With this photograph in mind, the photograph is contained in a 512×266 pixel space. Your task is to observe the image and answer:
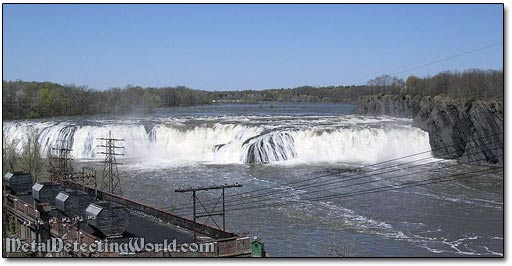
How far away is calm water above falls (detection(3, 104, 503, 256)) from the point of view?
11.9 meters

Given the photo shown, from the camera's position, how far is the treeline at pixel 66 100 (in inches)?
1474

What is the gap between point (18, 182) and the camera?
45.4 feet

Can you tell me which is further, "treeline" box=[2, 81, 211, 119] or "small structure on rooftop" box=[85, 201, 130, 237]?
"treeline" box=[2, 81, 211, 119]

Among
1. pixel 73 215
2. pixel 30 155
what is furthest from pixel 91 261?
pixel 30 155

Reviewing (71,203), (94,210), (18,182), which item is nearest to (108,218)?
(94,210)

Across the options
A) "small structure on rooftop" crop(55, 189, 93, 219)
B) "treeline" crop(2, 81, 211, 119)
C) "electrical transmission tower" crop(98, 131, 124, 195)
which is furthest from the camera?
"treeline" crop(2, 81, 211, 119)

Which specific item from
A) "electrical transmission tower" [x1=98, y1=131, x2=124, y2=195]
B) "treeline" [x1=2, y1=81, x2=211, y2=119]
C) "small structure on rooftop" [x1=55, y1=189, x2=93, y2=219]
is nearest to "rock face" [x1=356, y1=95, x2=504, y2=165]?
"electrical transmission tower" [x1=98, y1=131, x2=124, y2=195]

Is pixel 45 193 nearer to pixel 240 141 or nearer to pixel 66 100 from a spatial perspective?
pixel 240 141

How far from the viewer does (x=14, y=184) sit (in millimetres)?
13797

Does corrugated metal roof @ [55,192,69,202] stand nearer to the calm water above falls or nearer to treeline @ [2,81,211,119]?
the calm water above falls

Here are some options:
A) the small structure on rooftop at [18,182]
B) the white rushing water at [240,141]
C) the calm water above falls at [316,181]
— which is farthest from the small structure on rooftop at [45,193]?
the white rushing water at [240,141]

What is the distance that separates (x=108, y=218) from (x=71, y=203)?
159cm

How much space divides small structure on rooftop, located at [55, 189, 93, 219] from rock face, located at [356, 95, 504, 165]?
16.1 m

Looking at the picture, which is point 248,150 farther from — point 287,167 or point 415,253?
point 415,253
